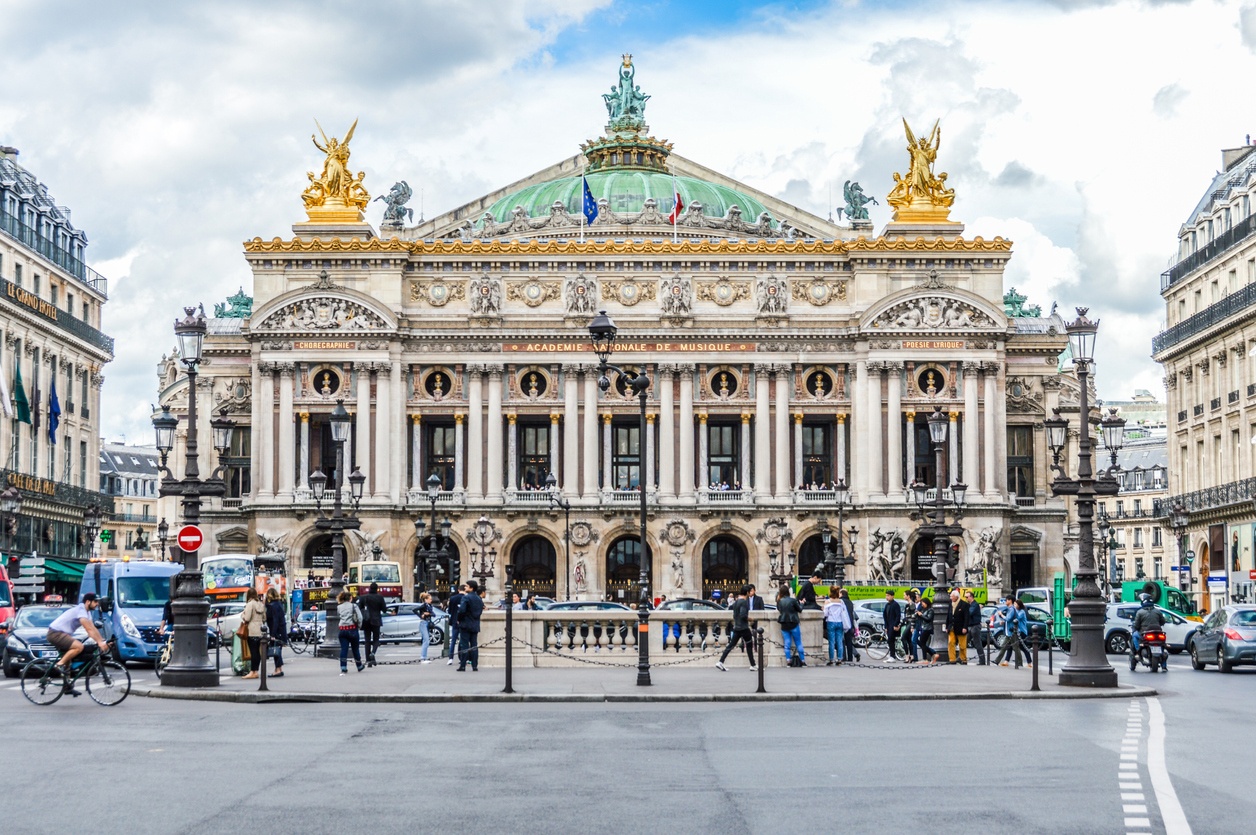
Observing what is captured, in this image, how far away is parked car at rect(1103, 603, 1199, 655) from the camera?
56.4 metres

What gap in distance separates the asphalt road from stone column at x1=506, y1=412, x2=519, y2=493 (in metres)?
60.5

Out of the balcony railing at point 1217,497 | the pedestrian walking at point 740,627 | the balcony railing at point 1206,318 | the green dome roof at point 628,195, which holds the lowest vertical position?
the pedestrian walking at point 740,627

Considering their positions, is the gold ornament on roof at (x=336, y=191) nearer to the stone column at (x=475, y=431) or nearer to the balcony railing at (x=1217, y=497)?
the stone column at (x=475, y=431)

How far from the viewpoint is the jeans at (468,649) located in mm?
41744

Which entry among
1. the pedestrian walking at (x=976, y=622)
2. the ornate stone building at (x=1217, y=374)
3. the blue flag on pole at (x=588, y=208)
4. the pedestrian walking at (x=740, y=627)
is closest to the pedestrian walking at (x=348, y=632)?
the pedestrian walking at (x=740, y=627)

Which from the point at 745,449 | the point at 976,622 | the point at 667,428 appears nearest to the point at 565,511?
the point at 667,428

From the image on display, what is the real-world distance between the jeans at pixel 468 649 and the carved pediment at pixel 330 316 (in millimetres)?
49865

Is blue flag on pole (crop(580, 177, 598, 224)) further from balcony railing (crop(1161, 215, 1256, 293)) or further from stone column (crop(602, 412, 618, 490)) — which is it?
balcony railing (crop(1161, 215, 1256, 293))

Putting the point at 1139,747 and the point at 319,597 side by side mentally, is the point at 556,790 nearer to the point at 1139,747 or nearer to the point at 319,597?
the point at 1139,747

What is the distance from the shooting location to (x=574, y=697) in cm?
3300

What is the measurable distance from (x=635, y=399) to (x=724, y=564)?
A: 969cm

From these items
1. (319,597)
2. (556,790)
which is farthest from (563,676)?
(319,597)

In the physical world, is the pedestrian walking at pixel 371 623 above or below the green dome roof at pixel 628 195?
below

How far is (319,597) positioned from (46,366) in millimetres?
17568
